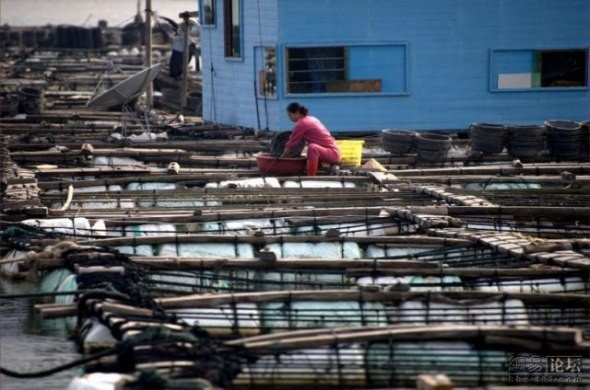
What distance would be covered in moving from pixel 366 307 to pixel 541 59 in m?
13.6

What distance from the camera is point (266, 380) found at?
1037cm

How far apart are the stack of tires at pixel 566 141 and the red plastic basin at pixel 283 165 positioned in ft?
14.9

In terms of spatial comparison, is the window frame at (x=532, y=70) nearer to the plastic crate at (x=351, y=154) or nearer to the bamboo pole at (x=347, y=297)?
the plastic crate at (x=351, y=154)

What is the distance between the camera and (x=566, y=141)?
2131cm

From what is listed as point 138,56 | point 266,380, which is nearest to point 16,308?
point 266,380

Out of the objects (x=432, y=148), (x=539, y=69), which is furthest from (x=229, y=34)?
(x=432, y=148)

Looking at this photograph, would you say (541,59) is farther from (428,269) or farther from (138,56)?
(138,56)

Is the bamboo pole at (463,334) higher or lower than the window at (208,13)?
lower

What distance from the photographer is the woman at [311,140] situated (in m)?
19.2

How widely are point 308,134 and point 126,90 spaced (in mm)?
4658

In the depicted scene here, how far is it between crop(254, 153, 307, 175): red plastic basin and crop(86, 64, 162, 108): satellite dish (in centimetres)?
397

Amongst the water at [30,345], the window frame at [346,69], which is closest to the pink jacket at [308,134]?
the window frame at [346,69]

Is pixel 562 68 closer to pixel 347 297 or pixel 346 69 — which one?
pixel 346 69

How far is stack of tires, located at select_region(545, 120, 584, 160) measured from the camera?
21297mm
